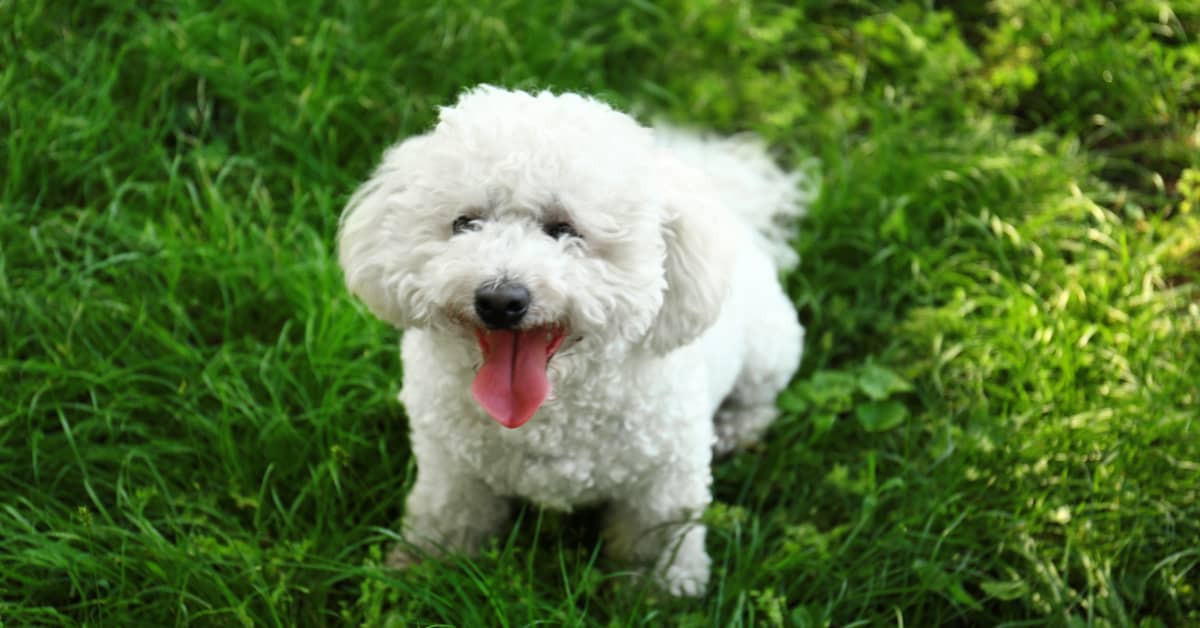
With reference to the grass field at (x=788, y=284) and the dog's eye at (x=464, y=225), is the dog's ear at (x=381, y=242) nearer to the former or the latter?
the dog's eye at (x=464, y=225)

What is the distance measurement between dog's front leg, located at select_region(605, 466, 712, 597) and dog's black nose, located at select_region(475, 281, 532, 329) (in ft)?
2.24

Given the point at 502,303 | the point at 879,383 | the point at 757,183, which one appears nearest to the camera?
the point at 502,303

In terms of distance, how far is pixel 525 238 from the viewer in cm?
203

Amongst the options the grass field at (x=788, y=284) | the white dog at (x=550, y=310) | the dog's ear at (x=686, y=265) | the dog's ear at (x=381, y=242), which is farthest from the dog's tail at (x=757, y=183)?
the dog's ear at (x=381, y=242)

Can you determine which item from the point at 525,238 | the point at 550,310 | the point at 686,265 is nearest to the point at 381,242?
the point at 525,238

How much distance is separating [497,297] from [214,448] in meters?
1.19

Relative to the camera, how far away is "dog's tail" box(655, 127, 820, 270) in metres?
3.22

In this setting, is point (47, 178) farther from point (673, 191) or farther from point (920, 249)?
point (920, 249)

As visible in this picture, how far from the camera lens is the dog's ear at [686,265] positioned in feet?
7.10

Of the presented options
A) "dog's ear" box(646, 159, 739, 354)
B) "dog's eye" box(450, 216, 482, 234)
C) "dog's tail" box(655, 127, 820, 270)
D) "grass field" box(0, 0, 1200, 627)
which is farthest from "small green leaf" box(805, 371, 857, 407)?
"dog's eye" box(450, 216, 482, 234)

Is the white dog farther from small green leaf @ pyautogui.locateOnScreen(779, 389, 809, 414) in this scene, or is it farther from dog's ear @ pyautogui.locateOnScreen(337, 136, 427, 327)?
small green leaf @ pyautogui.locateOnScreen(779, 389, 809, 414)

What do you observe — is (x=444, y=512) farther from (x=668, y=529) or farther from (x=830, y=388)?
(x=830, y=388)

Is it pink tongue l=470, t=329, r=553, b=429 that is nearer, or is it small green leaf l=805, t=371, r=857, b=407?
pink tongue l=470, t=329, r=553, b=429

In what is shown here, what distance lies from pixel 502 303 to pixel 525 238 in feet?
0.56
